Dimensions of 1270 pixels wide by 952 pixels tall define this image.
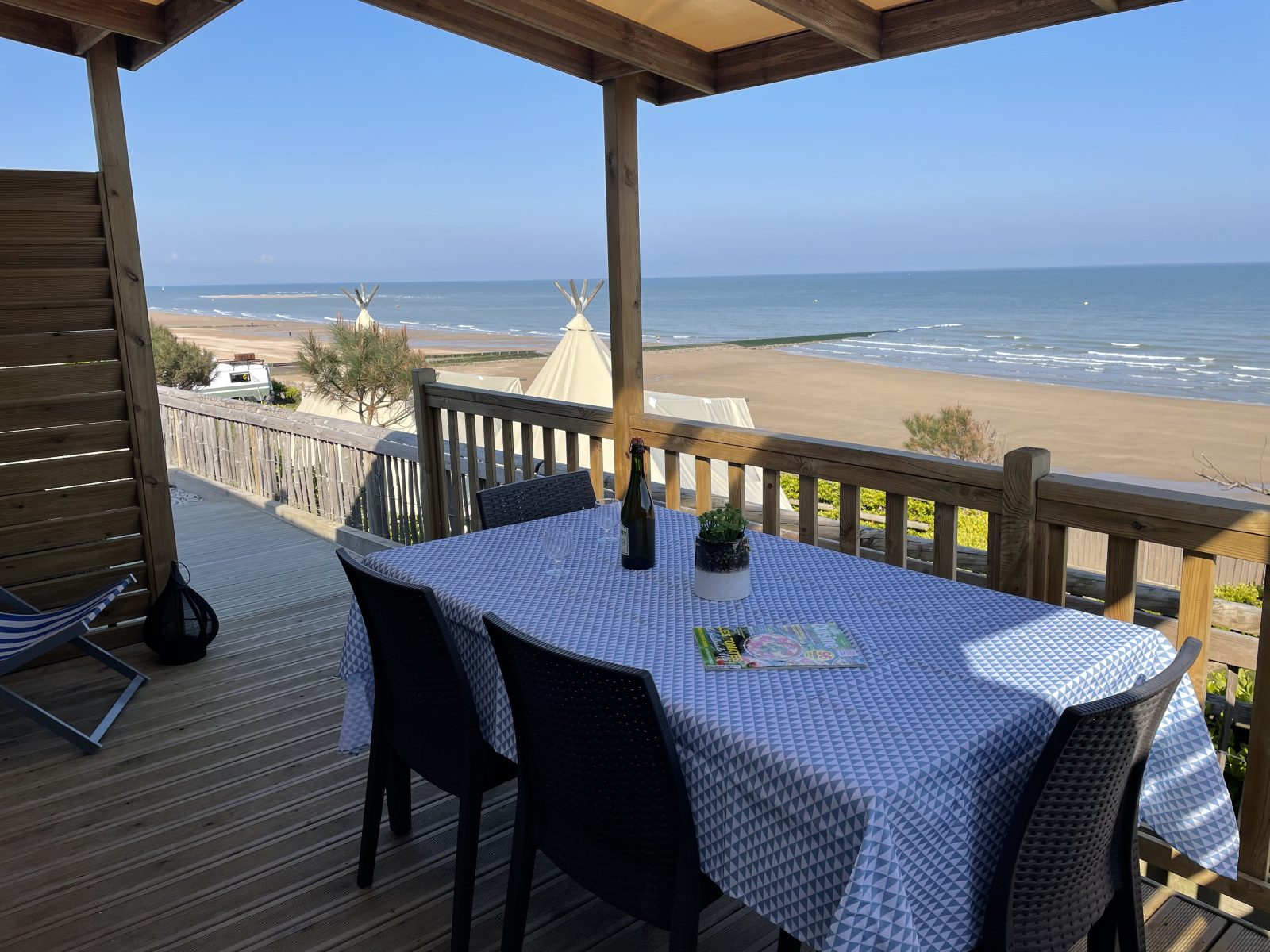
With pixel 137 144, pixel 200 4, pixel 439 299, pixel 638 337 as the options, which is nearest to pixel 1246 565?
pixel 638 337

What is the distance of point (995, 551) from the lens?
2.48 metres

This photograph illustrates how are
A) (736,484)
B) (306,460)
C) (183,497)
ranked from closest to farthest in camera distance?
(736,484) < (306,460) < (183,497)

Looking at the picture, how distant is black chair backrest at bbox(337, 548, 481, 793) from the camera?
6.18 ft

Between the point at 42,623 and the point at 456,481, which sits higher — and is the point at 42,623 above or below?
below

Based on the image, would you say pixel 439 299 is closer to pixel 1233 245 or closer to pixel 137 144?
pixel 137 144

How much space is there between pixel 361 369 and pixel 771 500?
57.9 ft

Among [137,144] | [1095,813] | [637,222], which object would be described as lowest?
[1095,813]

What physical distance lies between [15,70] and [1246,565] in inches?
1389

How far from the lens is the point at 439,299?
62.8m

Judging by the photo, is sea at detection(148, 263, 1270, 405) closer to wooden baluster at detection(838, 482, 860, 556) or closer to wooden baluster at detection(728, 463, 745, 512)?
wooden baluster at detection(728, 463, 745, 512)

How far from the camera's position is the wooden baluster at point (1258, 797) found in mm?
2020

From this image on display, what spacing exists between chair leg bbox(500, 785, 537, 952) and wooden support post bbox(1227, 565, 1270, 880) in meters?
1.62

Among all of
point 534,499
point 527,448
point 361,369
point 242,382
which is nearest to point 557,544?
point 534,499

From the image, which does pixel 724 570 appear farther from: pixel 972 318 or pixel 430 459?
pixel 972 318
